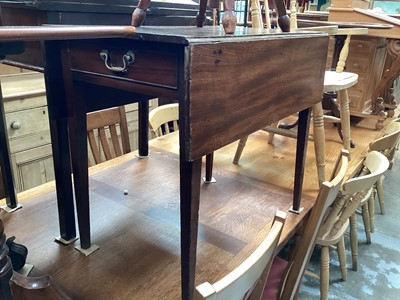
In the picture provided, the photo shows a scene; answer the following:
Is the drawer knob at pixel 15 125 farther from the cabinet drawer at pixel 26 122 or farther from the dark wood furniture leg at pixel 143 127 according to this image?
the dark wood furniture leg at pixel 143 127

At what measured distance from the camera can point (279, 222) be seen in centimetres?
72

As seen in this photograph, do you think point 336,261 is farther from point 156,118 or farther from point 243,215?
point 156,118

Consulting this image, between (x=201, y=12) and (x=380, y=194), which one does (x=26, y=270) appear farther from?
(x=380, y=194)

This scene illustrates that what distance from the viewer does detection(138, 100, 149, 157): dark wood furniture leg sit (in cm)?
177

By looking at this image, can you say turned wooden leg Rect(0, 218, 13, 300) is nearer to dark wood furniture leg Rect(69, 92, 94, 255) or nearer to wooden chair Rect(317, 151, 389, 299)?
dark wood furniture leg Rect(69, 92, 94, 255)

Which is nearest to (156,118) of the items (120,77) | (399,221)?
(120,77)

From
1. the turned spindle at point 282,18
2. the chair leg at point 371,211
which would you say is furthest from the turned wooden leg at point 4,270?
the chair leg at point 371,211

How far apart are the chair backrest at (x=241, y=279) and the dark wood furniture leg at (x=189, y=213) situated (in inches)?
8.0

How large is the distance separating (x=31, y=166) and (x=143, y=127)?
32.4 inches

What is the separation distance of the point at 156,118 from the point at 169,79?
1.31 meters

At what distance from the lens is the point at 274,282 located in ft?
4.17

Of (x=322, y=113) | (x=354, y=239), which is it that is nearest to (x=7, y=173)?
(x=322, y=113)

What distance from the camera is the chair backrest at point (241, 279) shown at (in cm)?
50

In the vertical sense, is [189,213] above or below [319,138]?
above
